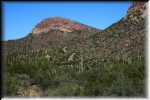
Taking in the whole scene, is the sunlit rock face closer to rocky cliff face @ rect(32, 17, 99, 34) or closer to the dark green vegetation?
the dark green vegetation

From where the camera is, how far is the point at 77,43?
7062mm

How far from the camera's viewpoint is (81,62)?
6.81 meters

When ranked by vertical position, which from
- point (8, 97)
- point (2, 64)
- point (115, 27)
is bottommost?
point (8, 97)

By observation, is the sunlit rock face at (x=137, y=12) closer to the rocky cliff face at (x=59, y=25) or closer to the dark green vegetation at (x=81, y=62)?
the dark green vegetation at (x=81, y=62)

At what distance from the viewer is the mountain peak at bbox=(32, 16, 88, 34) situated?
703 centimetres

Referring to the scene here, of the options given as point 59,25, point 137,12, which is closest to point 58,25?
point 59,25

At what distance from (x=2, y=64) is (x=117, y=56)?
1711 mm

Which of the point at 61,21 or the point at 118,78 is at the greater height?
the point at 61,21

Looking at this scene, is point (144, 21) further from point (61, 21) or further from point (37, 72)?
point (37, 72)

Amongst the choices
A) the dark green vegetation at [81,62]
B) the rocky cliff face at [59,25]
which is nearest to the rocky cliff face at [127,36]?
the dark green vegetation at [81,62]

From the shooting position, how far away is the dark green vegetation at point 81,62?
6578 millimetres

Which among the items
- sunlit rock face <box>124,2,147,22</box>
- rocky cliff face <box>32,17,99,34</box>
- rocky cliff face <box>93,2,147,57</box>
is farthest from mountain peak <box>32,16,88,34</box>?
sunlit rock face <box>124,2,147,22</box>

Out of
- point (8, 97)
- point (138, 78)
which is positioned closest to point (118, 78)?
point (138, 78)

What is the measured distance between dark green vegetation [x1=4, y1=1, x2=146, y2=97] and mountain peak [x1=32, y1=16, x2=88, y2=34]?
0.28 ft
